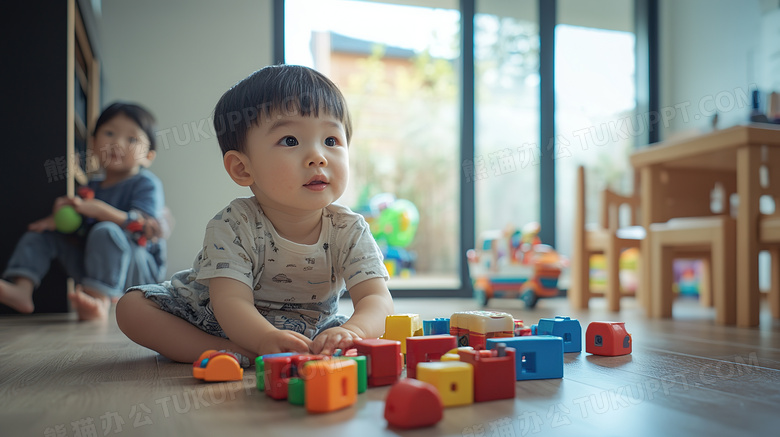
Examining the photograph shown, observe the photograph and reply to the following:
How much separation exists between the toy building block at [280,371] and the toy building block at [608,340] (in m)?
0.53

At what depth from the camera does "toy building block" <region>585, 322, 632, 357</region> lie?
39.3 inches

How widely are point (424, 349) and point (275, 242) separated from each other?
1.10 ft

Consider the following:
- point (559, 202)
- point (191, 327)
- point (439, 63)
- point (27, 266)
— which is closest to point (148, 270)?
point (27, 266)

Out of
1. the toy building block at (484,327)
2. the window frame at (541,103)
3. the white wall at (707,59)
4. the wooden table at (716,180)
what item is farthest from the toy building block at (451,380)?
the white wall at (707,59)

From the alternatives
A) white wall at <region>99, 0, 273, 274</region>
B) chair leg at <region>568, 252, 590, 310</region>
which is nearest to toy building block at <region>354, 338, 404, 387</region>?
chair leg at <region>568, 252, 590, 310</region>

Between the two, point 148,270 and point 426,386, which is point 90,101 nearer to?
point 148,270

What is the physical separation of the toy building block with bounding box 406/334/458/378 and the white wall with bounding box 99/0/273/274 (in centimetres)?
208

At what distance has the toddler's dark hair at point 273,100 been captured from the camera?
94cm

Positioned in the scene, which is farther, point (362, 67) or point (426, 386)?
point (362, 67)

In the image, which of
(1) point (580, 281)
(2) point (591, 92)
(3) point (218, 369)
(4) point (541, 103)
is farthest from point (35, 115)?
(2) point (591, 92)

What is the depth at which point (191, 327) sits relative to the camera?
99cm

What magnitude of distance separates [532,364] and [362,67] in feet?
12.7

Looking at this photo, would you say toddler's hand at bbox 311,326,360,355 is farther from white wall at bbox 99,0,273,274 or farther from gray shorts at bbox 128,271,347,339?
white wall at bbox 99,0,273,274

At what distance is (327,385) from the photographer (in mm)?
604
